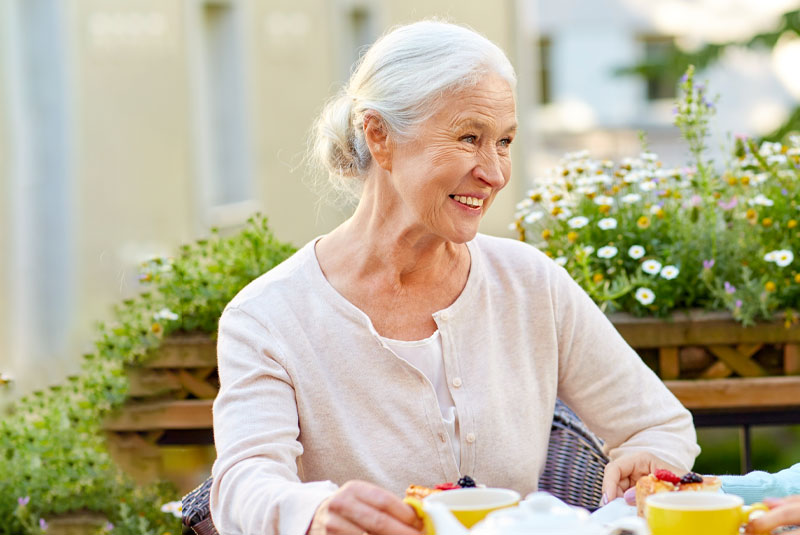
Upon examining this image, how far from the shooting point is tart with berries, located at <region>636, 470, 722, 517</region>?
2037 mm

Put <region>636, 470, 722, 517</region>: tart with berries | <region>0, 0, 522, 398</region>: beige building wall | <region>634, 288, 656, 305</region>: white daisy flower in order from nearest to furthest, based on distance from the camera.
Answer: <region>636, 470, 722, 517</region>: tart with berries → <region>634, 288, 656, 305</region>: white daisy flower → <region>0, 0, 522, 398</region>: beige building wall

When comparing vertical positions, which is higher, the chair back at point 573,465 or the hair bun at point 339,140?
the hair bun at point 339,140

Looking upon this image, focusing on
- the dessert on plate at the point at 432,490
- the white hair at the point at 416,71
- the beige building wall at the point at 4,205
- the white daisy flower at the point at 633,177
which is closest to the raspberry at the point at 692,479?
the dessert on plate at the point at 432,490

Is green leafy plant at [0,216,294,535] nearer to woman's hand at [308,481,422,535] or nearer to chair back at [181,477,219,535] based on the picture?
chair back at [181,477,219,535]

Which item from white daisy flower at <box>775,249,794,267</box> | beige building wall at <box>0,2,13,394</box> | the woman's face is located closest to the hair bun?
the woman's face

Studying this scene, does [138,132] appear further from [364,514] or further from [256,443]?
[364,514]

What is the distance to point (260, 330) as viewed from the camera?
8.26 ft

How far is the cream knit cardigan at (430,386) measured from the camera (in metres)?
2.44

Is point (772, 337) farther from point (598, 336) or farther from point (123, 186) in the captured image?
point (123, 186)

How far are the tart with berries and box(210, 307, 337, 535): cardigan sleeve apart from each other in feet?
1.58

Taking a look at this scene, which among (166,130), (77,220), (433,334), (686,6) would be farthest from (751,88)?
(433,334)

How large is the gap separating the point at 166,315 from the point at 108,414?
0.40 metres

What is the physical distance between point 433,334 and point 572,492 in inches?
18.4

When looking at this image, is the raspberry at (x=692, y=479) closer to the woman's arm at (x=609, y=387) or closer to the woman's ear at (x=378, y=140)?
the woman's arm at (x=609, y=387)
